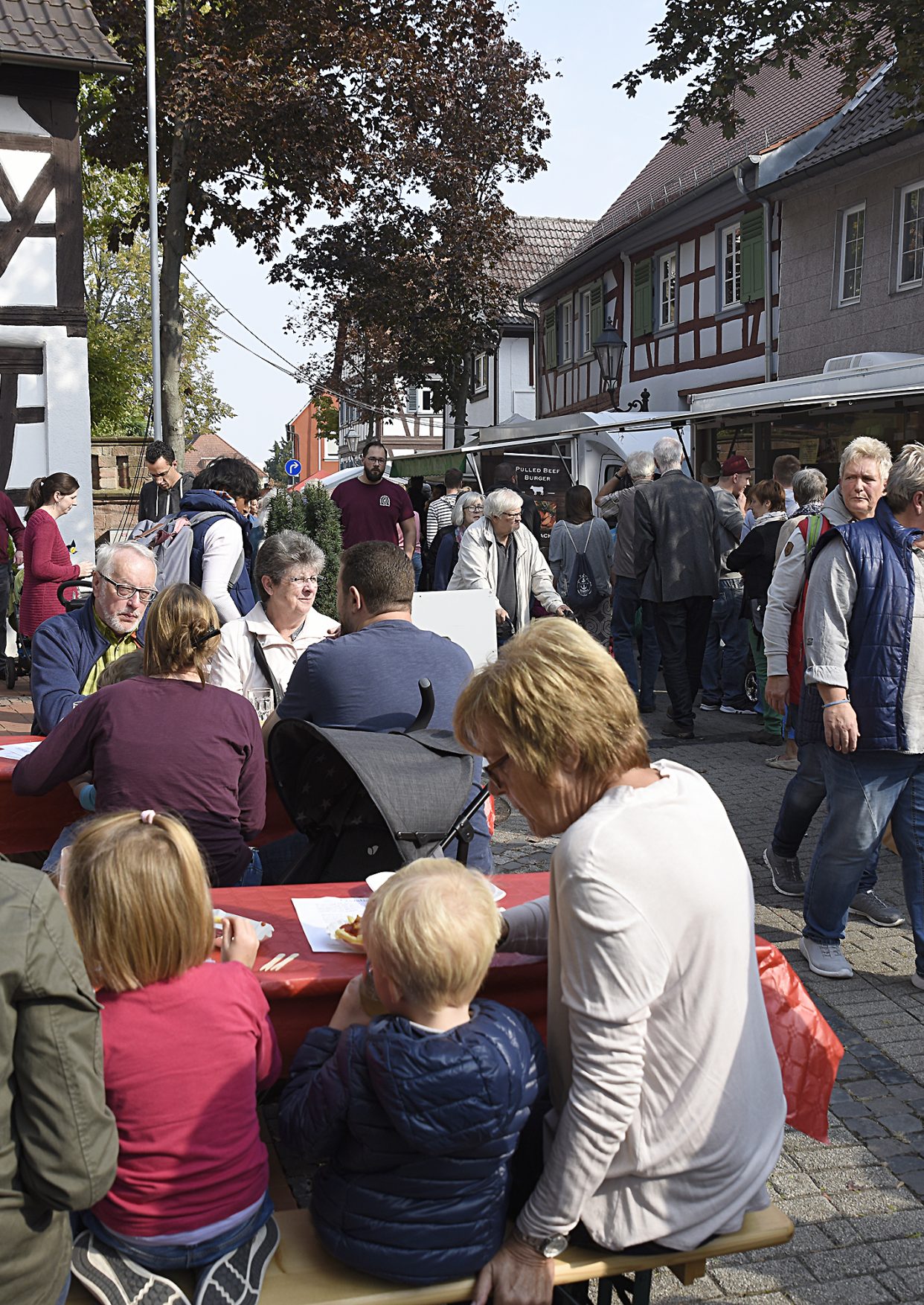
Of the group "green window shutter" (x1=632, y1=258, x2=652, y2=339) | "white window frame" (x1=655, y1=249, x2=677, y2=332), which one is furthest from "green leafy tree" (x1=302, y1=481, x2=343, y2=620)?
"green window shutter" (x1=632, y1=258, x2=652, y2=339)

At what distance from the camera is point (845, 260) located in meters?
19.6

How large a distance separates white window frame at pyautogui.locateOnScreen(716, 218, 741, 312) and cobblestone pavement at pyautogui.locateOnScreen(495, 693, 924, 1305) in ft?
59.9

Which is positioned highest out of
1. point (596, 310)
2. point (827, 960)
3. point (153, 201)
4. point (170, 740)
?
point (596, 310)

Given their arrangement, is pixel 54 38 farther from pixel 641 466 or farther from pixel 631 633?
pixel 631 633

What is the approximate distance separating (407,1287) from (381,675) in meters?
1.87

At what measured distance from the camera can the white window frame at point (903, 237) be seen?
17.7 m

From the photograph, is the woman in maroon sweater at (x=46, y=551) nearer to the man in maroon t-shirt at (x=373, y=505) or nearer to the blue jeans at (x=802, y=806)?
the man in maroon t-shirt at (x=373, y=505)

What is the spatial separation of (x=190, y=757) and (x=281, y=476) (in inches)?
3722

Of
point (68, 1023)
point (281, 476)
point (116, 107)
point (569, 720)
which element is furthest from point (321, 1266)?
point (281, 476)

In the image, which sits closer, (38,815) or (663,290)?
(38,815)

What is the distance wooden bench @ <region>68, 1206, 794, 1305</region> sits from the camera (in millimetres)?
2256

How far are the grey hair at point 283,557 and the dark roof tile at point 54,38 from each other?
35.5 ft

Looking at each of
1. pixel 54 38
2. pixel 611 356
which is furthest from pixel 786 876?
pixel 611 356

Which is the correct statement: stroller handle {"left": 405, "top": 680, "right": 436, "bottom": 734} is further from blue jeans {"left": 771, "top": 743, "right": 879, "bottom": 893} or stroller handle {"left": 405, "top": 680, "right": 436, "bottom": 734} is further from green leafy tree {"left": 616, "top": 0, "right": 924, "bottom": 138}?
green leafy tree {"left": 616, "top": 0, "right": 924, "bottom": 138}
